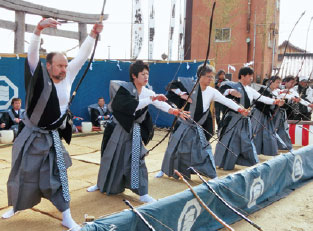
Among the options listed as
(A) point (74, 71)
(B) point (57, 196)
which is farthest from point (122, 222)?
(A) point (74, 71)

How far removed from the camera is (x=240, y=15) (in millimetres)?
18641

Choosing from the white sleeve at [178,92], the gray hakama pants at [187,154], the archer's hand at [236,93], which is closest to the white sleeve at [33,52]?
A: the white sleeve at [178,92]

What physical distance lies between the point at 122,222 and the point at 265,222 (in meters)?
1.75

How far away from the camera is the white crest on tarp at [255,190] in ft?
11.1

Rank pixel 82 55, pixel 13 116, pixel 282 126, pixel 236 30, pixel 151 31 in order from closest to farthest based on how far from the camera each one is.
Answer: pixel 82 55 < pixel 282 126 < pixel 13 116 < pixel 151 31 < pixel 236 30

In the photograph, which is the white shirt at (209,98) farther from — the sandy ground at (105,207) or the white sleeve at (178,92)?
the sandy ground at (105,207)

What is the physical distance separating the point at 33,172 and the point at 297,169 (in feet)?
10.6

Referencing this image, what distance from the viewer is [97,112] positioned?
8617 mm

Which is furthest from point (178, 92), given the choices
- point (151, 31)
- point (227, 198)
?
point (151, 31)

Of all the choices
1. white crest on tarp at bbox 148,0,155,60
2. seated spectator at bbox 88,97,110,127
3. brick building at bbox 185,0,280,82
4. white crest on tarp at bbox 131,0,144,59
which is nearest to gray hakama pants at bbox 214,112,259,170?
seated spectator at bbox 88,97,110,127

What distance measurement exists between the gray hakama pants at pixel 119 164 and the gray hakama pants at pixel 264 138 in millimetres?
3127

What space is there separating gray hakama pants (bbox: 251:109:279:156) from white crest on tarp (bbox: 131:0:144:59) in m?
4.63

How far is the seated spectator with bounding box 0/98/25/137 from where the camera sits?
6898 mm

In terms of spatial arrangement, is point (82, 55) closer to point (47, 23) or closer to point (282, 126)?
point (47, 23)
